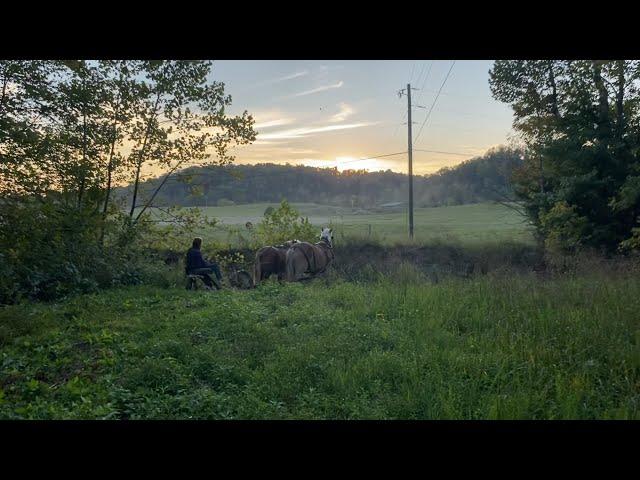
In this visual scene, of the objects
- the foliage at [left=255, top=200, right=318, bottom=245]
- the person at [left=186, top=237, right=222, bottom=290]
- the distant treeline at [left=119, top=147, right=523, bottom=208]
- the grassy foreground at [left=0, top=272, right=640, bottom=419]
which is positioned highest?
the distant treeline at [left=119, top=147, right=523, bottom=208]

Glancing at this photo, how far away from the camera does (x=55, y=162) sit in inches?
326

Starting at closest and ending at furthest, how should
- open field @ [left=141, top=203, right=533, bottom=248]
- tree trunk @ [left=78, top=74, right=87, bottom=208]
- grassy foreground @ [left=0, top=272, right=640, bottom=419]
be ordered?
1. grassy foreground @ [left=0, top=272, right=640, bottom=419]
2. tree trunk @ [left=78, top=74, right=87, bottom=208]
3. open field @ [left=141, top=203, right=533, bottom=248]

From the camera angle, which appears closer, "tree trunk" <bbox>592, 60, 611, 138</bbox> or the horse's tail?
the horse's tail

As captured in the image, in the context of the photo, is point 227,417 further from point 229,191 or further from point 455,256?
point 455,256

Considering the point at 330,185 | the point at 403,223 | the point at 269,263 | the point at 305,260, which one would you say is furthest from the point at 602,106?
the point at 330,185

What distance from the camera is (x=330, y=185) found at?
29609 mm

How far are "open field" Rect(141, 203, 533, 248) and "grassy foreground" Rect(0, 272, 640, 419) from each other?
760cm

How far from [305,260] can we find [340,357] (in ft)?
23.6

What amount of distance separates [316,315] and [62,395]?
394cm

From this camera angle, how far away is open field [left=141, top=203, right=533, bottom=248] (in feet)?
68.9

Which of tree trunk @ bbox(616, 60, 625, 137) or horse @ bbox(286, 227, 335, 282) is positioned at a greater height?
tree trunk @ bbox(616, 60, 625, 137)

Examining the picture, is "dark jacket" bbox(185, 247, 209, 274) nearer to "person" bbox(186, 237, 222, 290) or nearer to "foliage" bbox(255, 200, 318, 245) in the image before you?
"person" bbox(186, 237, 222, 290)

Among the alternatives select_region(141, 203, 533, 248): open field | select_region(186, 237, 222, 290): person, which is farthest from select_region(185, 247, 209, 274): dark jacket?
select_region(141, 203, 533, 248): open field
